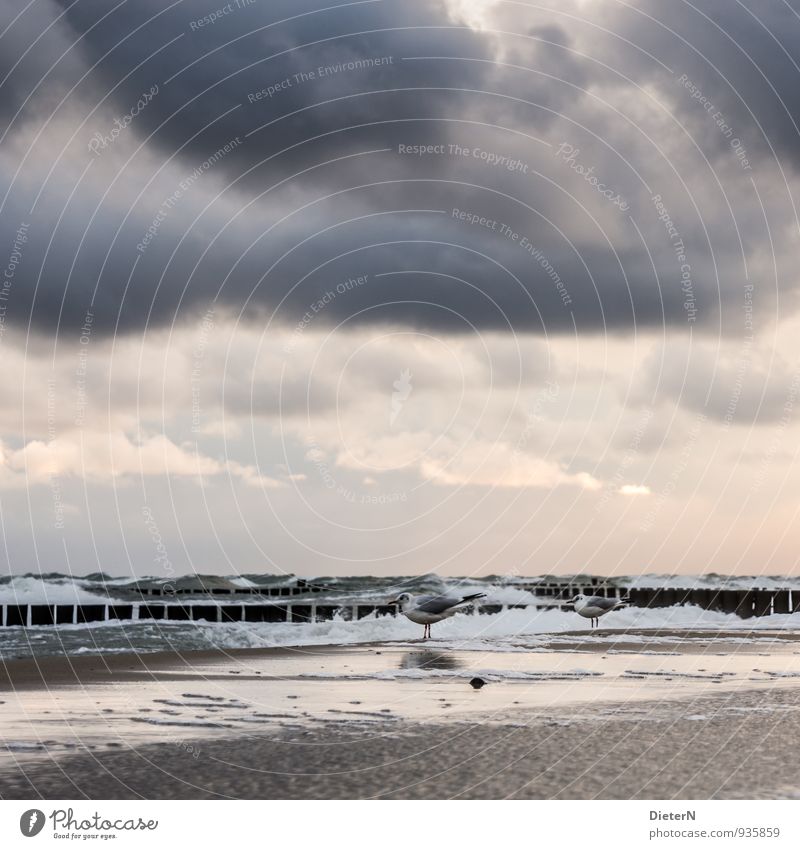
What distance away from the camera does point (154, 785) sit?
11.4 meters

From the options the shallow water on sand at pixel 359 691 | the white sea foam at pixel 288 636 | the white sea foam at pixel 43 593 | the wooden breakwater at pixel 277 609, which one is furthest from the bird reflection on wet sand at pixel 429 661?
the white sea foam at pixel 43 593

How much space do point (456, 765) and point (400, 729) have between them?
261 centimetres

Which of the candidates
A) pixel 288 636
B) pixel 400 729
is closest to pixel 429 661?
pixel 288 636

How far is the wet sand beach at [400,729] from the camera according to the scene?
11508mm

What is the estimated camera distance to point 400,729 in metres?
14.9

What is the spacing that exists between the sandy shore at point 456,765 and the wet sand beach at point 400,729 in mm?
33

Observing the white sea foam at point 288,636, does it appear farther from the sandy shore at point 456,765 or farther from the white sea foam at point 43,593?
the white sea foam at point 43,593

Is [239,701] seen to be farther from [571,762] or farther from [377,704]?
[571,762]

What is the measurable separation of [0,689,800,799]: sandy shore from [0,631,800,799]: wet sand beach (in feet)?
0.11

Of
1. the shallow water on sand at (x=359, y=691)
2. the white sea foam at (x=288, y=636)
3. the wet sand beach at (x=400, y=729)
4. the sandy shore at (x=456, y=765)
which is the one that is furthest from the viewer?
the white sea foam at (x=288, y=636)

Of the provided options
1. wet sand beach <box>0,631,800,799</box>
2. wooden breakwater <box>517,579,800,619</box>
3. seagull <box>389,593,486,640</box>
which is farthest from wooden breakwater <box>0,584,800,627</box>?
wet sand beach <box>0,631,800,799</box>

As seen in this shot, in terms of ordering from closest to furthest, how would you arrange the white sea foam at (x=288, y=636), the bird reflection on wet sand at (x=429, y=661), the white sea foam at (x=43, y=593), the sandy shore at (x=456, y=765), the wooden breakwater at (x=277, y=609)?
the sandy shore at (x=456, y=765) → the bird reflection on wet sand at (x=429, y=661) → the white sea foam at (x=288, y=636) → the wooden breakwater at (x=277, y=609) → the white sea foam at (x=43, y=593)
